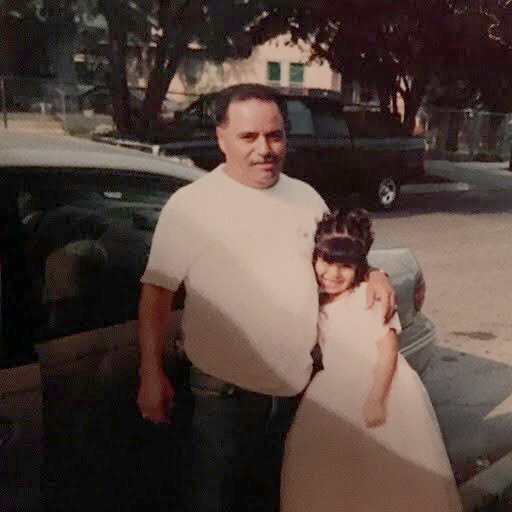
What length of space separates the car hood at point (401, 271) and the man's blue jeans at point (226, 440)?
121 cm

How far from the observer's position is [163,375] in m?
2.21

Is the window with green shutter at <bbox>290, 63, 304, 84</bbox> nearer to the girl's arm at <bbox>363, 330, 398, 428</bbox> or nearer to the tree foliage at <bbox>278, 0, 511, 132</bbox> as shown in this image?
the tree foliage at <bbox>278, 0, 511, 132</bbox>

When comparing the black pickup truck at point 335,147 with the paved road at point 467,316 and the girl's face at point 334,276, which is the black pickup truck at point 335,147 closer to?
the paved road at point 467,316

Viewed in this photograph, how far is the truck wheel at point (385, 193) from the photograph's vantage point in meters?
13.2

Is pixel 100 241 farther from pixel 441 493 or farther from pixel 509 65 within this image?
pixel 509 65

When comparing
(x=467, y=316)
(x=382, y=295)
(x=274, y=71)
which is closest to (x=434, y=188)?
(x=467, y=316)

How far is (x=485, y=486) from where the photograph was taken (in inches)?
133

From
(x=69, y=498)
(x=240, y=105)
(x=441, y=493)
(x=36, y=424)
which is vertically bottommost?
(x=441, y=493)

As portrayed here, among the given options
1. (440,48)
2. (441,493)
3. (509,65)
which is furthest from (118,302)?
(509,65)

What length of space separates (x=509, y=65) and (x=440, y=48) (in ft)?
11.5

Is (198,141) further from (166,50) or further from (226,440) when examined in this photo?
(226,440)

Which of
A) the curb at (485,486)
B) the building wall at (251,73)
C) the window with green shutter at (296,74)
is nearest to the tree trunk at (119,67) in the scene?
the curb at (485,486)

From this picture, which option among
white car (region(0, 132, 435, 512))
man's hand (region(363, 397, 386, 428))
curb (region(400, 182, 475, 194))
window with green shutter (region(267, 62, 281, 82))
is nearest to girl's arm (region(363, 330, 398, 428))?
man's hand (region(363, 397, 386, 428))

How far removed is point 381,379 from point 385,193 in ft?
37.1
